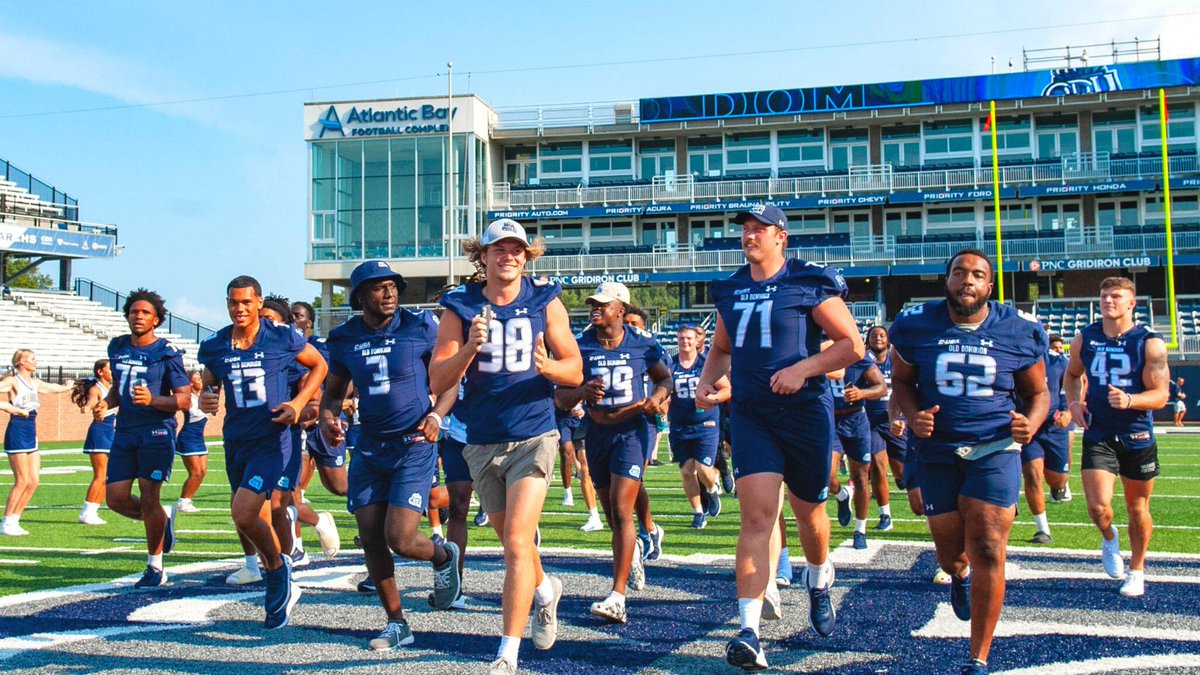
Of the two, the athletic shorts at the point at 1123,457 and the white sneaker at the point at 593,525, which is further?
the white sneaker at the point at 593,525

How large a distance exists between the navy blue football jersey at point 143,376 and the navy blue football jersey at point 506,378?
11.6 ft

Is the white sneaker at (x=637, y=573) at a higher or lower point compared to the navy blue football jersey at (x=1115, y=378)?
lower

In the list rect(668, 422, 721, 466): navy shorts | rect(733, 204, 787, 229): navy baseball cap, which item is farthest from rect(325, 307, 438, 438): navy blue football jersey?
rect(668, 422, 721, 466): navy shorts

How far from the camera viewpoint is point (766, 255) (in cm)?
554

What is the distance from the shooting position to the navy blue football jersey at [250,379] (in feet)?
22.1

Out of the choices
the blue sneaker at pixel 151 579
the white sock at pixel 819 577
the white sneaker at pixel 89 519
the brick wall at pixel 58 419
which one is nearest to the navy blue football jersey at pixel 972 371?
Result: the white sock at pixel 819 577

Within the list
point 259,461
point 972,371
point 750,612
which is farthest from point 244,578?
point 972,371

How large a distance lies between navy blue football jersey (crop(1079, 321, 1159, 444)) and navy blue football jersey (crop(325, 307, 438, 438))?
4657 mm

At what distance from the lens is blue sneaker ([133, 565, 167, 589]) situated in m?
7.47

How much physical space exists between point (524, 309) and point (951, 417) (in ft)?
7.12

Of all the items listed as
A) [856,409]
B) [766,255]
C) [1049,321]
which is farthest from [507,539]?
[1049,321]

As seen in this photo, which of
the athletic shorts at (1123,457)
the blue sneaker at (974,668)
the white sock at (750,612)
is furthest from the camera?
the athletic shorts at (1123,457)

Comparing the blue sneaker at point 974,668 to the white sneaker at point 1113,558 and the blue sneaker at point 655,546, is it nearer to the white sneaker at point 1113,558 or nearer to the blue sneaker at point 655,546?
the white sneaker at point 1113,558

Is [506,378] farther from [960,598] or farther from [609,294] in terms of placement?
[960,598]
